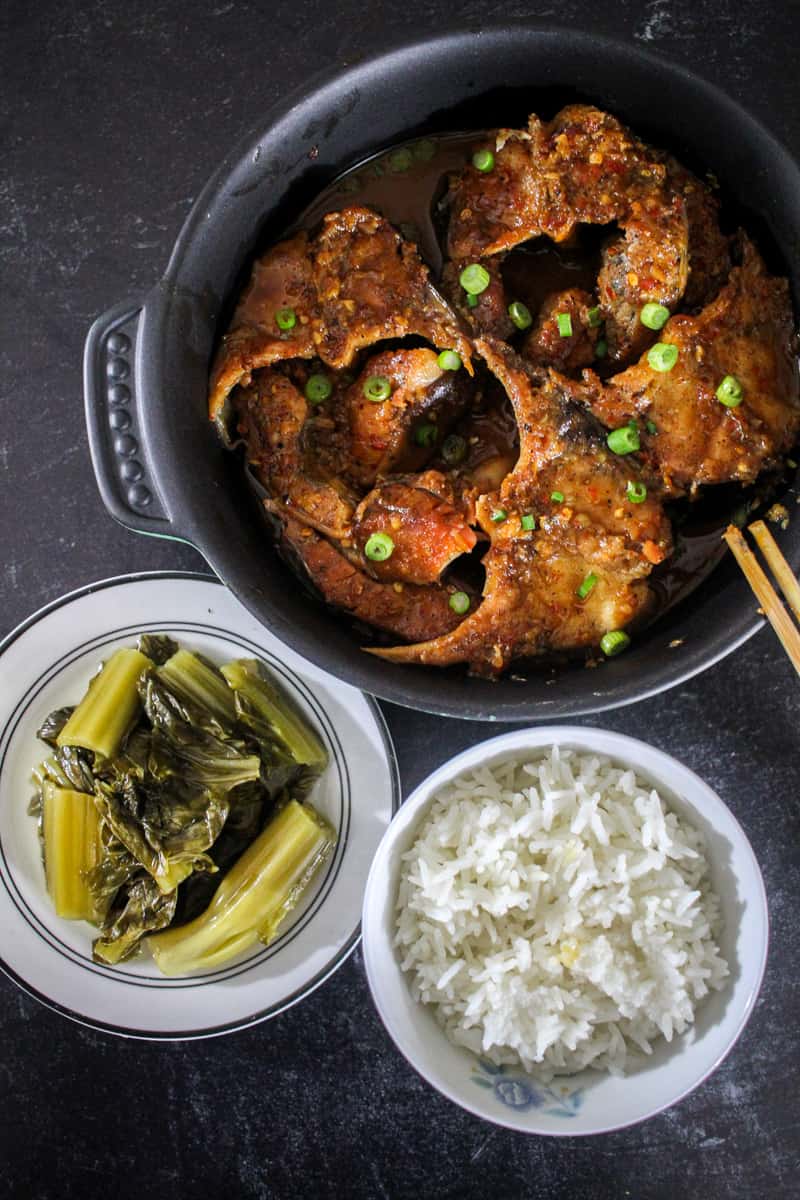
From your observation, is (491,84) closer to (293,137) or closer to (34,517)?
(293,137)

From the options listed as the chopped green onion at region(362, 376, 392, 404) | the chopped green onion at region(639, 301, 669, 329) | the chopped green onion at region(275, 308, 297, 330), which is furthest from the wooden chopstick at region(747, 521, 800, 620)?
the chopped green onion at region(275, 308, 297, 330)

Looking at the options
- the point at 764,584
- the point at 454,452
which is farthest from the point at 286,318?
the point at 764,584

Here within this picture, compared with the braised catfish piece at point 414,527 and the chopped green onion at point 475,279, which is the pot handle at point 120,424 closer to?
the braised catfish piece at point 414,527

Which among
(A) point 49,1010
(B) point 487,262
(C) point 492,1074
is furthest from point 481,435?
(A) point 49,1010

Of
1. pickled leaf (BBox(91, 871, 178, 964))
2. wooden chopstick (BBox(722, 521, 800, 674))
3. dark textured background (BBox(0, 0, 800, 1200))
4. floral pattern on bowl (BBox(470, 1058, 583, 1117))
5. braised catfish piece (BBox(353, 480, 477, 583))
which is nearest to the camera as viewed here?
wooden chopstick (BBox(722, 521, 800, 674))

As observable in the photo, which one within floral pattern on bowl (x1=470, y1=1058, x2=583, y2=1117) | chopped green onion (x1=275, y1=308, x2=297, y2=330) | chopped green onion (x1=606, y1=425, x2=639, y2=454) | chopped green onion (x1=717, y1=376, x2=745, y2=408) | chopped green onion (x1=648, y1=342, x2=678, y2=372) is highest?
chopped green onion (x1=275, y1=308, x2=297, y2=330)

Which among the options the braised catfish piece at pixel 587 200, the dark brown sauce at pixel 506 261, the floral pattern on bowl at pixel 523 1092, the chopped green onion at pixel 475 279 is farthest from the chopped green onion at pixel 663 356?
the floral pattern on bowl at pixel 523 1092

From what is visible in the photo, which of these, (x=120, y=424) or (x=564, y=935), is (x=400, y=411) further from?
(x=564, y=935)

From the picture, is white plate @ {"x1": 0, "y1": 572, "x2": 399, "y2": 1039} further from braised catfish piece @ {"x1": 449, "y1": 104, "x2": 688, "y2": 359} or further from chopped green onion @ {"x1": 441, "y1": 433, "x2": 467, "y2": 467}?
braised catfish piece @ {"x1": 449, "y1": 104, "x2": 688, "y2": 359}
